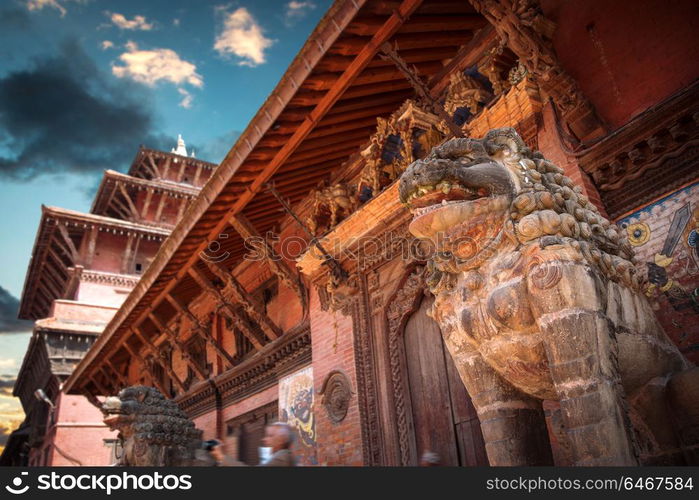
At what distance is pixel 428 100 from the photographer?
18.4 ft

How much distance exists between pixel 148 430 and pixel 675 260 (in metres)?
5.73

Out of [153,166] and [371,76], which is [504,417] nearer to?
[371,76]

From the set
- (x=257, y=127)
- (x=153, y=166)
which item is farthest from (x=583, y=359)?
(x=153, y=166)

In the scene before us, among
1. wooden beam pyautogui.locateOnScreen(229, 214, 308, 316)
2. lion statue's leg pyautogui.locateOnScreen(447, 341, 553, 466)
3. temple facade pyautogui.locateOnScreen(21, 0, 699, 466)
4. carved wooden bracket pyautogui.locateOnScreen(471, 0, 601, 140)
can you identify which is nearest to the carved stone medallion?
temple facade pyautogui.locateOnScreen(21, 0, 699, 466)

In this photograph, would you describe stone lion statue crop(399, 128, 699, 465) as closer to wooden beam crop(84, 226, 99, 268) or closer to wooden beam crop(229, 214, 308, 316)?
wooden beam crop(229, 214, 308, 316)

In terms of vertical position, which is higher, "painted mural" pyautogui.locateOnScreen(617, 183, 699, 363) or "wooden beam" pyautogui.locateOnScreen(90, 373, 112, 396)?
"wooden beam" pyautogui.locateOnScreen(90, 373, 112, 396)

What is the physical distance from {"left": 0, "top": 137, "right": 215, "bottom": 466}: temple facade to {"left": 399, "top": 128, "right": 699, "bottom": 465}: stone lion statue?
15.9m

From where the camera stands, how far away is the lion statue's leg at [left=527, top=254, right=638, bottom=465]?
94.3 inches

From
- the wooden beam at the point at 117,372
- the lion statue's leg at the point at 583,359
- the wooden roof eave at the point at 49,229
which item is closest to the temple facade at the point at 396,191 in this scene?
the lion statue's leg at the point at 583,359

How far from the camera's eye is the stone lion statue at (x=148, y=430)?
6664mm

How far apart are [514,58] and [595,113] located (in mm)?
1278

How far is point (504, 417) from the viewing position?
2865mm

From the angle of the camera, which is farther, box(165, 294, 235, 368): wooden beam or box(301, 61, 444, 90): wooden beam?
box(165, 294, 235, 368): wooden beam

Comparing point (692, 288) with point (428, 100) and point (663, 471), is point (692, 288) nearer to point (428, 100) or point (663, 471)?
point (663, 471)
